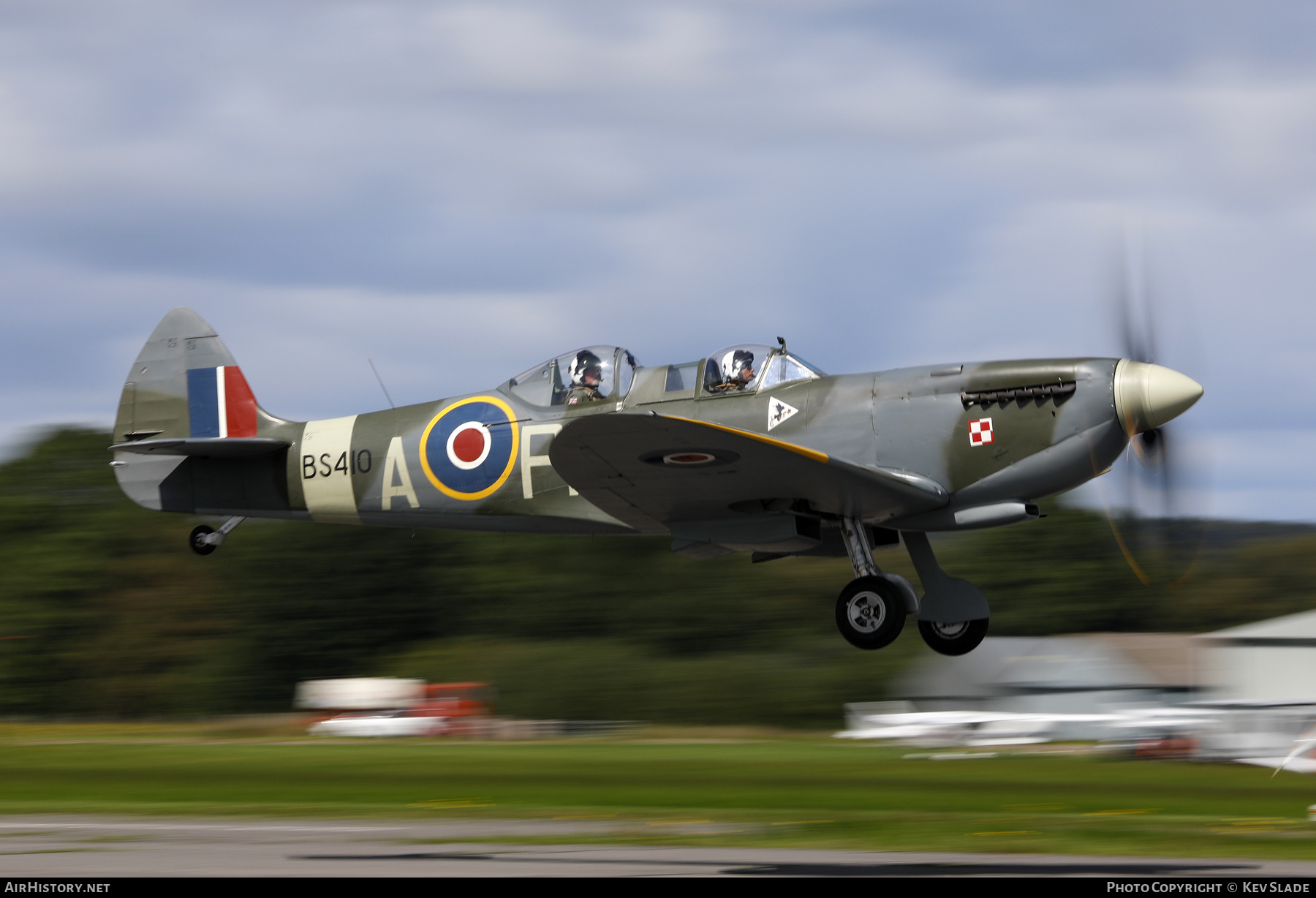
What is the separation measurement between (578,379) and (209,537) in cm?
440

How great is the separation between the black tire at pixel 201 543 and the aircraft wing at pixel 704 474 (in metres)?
4.48

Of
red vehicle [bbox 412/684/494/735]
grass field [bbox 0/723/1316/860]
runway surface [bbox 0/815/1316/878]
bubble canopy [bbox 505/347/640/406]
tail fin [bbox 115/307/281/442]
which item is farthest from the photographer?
red vehicle [bbox 412/684/494/735]

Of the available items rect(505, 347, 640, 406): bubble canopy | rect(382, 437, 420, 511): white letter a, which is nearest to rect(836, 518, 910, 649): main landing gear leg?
rect(505, 347, 640, 406): bubble canopy

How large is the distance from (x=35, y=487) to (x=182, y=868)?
5874 cm

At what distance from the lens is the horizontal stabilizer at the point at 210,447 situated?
1366 centimetres

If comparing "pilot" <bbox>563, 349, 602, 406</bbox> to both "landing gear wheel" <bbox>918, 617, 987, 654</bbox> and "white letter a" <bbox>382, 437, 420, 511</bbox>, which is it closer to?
"white letter a" <bbox>382, 437, 420, 511</bbox>

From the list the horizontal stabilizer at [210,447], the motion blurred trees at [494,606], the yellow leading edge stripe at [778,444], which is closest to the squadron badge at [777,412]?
the yellow leading edge stripe at [778,444]

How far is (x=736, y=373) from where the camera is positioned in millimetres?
12336

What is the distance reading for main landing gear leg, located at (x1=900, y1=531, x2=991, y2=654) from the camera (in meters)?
12.4

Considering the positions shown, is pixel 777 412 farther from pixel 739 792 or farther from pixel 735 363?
pixel 739 792

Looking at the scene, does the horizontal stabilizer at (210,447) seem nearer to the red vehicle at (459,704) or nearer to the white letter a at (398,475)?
the white letter a at (398,475)

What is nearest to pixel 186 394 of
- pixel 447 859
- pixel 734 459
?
pixel 447 859

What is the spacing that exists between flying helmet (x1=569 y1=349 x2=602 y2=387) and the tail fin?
3.98 metres

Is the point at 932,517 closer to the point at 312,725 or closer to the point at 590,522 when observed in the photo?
the point at 590,522
